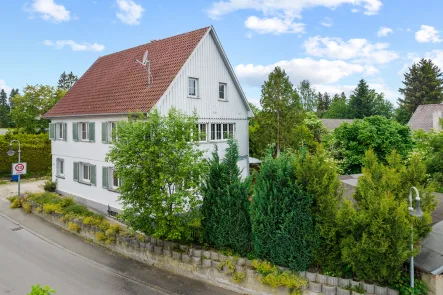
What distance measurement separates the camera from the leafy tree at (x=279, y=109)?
2239 centimetres

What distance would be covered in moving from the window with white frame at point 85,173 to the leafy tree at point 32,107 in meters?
23.8

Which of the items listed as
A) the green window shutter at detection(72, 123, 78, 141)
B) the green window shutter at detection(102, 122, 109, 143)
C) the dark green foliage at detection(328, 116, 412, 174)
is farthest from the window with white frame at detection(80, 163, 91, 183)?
the dark green foliage at detection(328, 116, 412, 174)

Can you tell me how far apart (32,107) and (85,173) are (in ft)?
86.4

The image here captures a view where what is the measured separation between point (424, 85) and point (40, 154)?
62.4m

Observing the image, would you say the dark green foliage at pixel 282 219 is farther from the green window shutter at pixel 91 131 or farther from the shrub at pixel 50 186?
the shrub at pixel 50 186

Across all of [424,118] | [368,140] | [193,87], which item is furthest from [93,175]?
[424,118]

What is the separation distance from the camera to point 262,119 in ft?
75.0

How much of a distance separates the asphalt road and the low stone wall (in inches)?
11.2

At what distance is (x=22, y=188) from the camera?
87.0 ft

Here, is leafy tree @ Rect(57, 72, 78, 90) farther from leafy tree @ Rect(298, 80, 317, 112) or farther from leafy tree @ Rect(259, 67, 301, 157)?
leafy tree @ Rect(259, 67, 301, 157)

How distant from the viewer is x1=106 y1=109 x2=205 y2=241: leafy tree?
36.7 ft

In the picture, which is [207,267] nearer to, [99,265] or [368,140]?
[99,265]

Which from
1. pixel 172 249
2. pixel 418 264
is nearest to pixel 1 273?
pixel 172 249

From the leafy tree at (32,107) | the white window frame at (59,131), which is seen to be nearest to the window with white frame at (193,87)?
the white window frame at (59,131)
